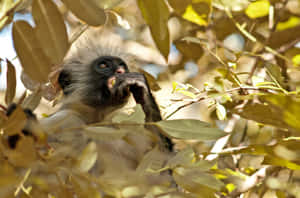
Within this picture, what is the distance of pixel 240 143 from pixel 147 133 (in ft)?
4.86

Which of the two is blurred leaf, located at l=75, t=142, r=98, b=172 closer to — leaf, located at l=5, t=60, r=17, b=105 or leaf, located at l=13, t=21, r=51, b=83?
leaf, located at l=13, t=21, r=51, b=83

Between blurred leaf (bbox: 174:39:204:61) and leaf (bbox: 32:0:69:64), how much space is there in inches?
71.2

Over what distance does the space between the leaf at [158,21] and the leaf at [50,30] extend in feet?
0.71

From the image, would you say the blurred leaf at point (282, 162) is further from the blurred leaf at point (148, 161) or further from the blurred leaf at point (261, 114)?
the blurred leaf at point (148, 161)

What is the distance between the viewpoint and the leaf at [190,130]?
0.88 meters

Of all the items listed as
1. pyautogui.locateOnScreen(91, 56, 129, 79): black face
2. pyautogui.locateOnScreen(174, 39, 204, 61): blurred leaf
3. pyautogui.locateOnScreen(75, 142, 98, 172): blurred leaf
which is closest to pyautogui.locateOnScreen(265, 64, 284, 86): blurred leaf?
pyautogui.locateOnScreen(75, 142, 98, 172): blurred leaf

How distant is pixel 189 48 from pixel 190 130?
1788 mm

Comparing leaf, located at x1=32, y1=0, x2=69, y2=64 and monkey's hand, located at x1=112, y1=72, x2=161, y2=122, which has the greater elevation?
leaf, located at x1=32, y1=0, x2=69, y2=64

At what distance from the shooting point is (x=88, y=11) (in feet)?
2.81

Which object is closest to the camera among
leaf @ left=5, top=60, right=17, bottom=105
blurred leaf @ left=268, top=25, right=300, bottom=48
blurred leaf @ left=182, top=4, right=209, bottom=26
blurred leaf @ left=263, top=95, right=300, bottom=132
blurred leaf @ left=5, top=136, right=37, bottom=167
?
blurred leaf @ left=5, top=136, right=37, bottom=167

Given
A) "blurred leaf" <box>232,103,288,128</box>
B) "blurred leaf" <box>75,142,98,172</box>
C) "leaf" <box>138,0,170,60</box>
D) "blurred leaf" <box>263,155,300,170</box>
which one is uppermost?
"leaf" <box>138,0,170,60</box>

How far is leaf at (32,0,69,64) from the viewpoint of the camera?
79 centimetres

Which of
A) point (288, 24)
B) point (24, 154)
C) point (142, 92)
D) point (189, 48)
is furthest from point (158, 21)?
point (189, 48)

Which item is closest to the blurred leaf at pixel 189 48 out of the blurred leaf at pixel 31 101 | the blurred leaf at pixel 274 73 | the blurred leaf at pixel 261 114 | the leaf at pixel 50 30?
the blurred leaf at pixel 274 73
